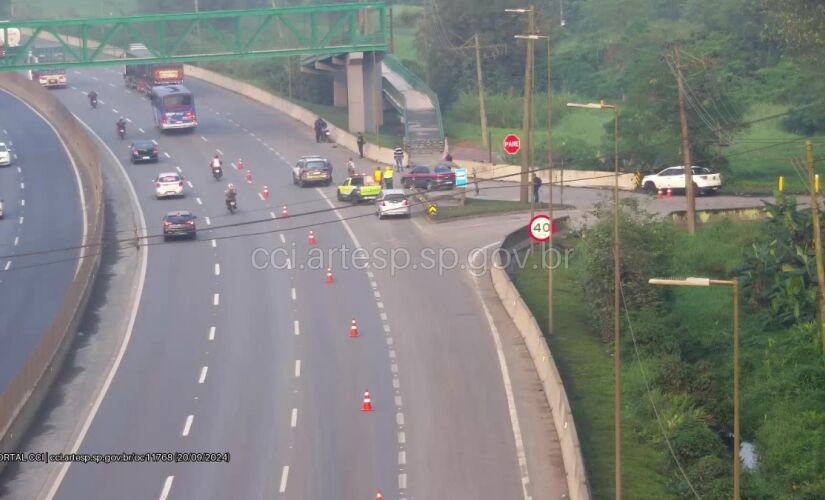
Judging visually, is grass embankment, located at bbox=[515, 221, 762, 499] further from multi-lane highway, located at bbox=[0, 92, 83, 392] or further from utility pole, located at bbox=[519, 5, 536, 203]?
multi-lane highway, located at bbox=[0, 92, 83, 392]

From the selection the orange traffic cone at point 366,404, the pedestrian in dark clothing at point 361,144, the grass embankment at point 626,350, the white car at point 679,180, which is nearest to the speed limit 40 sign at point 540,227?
the grass embankment at point 626,350

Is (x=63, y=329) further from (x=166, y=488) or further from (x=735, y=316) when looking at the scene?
(x=735, y=316)

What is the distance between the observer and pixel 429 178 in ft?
210

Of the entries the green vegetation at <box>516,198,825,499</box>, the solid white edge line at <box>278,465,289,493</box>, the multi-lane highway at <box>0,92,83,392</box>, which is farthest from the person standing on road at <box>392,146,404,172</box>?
the solid white edge line at <box>278,465,289,493</box>

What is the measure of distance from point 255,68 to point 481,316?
2820 inches

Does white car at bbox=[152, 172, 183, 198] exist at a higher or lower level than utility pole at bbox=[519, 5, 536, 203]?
lower

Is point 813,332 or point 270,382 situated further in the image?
point 813,332

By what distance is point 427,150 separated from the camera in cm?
7744

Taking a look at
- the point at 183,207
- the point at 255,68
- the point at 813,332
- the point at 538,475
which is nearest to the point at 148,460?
the point at 538,475

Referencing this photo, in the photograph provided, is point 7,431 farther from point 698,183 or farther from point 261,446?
point 698,183

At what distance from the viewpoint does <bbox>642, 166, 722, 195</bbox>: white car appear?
63750 millimetres

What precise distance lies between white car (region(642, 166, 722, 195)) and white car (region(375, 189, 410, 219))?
1315cm

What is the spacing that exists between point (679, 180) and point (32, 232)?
96.0 ft

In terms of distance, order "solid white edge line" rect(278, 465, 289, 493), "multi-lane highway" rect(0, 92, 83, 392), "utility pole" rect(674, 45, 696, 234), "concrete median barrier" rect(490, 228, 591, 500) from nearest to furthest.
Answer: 1. "concrete median barrier" rect(490, 228, 591, 500)
2. "solid white edge line" rect(278, 465, 289, 493)
3. "multi-lane highway" rect(0, 92, 83, 392)
4. "utility pole" rect(674, 45, 696, 234)
